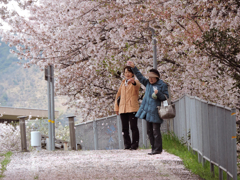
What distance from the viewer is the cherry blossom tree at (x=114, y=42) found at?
424 inches

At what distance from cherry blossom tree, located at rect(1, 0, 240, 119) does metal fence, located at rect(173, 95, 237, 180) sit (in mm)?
2580

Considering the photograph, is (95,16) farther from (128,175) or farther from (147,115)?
(128,175)

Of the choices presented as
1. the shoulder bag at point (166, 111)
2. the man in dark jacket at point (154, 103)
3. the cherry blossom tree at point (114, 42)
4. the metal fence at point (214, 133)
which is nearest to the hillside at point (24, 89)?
the cherry blossom tree at point (114, 42)

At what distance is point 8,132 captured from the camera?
22484mm

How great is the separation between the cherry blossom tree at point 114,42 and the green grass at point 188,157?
166cm

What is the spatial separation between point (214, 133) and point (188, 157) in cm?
228

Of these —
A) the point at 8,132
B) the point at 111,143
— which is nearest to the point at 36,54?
the point at 111,143

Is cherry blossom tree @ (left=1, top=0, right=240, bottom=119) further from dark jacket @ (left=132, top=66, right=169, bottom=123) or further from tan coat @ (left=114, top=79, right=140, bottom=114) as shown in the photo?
dark jacket @ (left=132, top=66, right=169, bottom=123)

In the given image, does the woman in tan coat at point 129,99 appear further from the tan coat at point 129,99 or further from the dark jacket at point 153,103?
the dark jacket at point 153,103

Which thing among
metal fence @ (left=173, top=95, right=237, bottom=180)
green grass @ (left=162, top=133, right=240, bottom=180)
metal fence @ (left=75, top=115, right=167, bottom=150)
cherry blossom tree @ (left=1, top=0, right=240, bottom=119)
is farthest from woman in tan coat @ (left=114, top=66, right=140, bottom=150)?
metal fence @ (left=75, top=115, right=167, bottom=150)

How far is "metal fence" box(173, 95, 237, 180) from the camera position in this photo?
5.25 m

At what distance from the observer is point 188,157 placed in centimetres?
828

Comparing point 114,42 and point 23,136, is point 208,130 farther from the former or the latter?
point 114,42

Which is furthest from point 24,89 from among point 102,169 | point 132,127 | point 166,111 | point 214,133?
point 214,133
